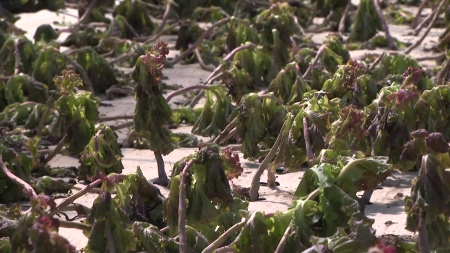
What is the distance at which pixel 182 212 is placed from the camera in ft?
11.9

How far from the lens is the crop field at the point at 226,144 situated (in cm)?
349

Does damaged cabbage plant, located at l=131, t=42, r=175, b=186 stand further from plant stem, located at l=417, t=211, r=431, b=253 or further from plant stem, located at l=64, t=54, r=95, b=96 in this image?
plant stem, located at l=64, t=54, r=95, b=96

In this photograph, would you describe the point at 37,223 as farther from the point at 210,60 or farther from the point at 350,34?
the point at 350,34

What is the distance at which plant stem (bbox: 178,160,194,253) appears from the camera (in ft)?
11.8

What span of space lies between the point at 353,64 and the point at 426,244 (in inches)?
63.4

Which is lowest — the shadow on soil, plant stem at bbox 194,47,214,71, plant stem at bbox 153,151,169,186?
plant stem at bbox 194,47,214,71

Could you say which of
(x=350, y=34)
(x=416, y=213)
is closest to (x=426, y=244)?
(x=416, y=213)

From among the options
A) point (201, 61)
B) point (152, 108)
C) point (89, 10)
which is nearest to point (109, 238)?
point (152, 108)

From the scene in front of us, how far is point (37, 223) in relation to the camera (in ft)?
9.71

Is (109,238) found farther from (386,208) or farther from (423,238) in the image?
(386,208)

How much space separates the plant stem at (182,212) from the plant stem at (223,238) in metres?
0.08

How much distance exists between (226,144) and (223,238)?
5.83 feet

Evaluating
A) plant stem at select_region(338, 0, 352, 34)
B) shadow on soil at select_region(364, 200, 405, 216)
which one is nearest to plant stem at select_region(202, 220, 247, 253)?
shadow on soil at select_region(364, 200, 405, 216)

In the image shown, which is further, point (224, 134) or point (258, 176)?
point (224, 134)
